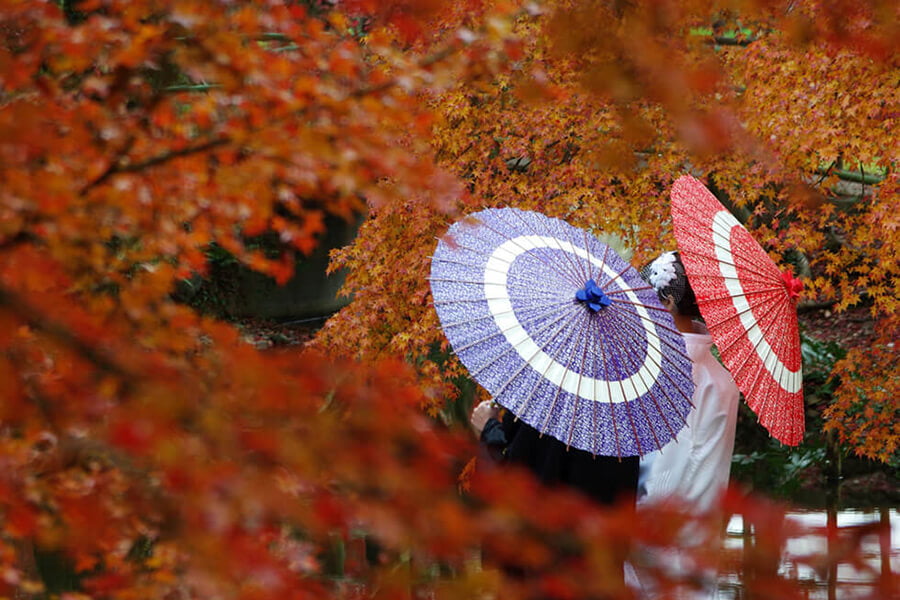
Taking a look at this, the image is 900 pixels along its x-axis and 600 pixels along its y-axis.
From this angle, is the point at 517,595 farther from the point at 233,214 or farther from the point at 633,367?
the point at 633,367

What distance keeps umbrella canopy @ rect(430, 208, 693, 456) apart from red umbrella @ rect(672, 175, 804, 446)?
0.62ft

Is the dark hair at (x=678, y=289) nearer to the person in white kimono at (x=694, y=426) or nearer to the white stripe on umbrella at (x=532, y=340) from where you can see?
the person in white kimono at (x=694, y=426)

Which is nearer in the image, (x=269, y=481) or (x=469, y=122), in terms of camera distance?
(x=269, y=481)

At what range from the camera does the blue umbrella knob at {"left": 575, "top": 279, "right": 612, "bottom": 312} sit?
10.2ft

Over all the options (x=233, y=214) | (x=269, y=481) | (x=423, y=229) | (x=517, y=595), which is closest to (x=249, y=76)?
(x=233, y=214)

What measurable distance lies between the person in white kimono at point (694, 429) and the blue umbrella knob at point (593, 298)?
0.44 meters

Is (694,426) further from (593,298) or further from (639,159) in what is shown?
(639,159)

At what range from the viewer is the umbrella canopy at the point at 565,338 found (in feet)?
10.0

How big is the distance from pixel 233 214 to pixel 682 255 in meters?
1.73

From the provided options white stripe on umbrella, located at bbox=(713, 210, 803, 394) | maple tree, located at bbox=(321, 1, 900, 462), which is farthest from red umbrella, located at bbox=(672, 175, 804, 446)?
maple tree, located at bbox=(321, 1, 900, 462)

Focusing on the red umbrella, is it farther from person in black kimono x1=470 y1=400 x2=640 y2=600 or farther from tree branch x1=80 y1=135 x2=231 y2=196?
tree branch x1=80 y1=135 x2=231 y2=196

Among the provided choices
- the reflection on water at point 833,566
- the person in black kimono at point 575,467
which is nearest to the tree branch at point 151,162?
the person in black kimono at point 575,467

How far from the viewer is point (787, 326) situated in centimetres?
361

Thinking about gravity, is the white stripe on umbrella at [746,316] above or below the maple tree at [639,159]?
below
